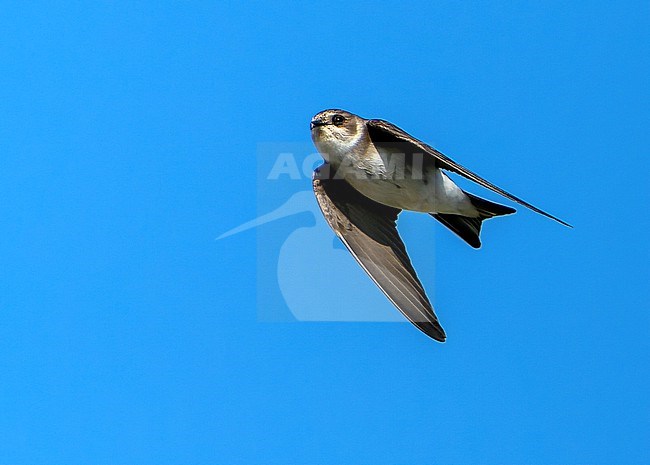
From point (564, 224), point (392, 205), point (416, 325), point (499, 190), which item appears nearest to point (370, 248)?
point (392, 205)

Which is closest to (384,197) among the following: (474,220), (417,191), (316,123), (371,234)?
(417,191)

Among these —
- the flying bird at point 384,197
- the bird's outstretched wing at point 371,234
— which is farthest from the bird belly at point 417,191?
the bird's outstretched wing at point 371,234

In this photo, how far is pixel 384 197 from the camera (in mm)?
6176

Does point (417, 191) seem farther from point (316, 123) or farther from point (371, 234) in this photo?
A: point (316, 123)

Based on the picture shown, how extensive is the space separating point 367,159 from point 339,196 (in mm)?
575

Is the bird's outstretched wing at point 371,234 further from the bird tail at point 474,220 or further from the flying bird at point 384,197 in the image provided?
the bird tail at point 474,220

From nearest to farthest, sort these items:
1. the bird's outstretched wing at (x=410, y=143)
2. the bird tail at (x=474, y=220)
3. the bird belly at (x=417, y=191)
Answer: the bird's outstretched wing at (x=410, y=143)
the bird belly at (x=417, y=191)
the bird tail at (x=474, y=220)

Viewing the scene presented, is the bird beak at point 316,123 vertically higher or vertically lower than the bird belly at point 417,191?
higher

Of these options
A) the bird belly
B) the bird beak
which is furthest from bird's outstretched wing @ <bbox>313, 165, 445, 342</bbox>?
the bird beak

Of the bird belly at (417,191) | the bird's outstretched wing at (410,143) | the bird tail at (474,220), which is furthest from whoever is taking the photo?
the bird tail at (474,220)

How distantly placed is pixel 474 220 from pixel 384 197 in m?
0.70

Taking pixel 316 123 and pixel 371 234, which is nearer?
pixel 316 123

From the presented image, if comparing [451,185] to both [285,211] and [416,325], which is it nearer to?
[416,325]

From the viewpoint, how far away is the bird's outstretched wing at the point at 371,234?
6.12m
